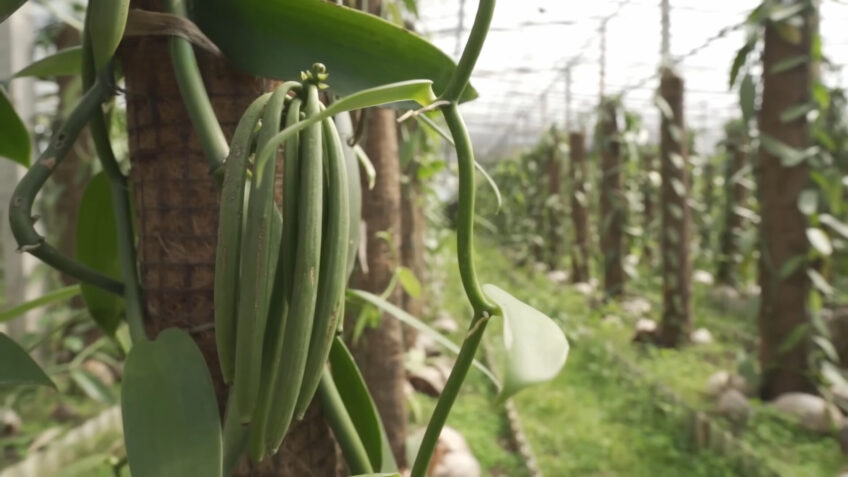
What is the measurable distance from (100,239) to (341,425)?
0.22m

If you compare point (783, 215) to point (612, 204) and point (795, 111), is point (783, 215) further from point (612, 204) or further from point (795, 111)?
point (612, 204)

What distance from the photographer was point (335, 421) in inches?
13.8

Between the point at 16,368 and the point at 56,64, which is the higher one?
the point at 56,64

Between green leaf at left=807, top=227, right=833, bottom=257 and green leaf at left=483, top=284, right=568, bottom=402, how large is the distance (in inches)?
60.0

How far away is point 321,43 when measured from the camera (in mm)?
321

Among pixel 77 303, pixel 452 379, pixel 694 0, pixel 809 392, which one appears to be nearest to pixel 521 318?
pixel 452 379

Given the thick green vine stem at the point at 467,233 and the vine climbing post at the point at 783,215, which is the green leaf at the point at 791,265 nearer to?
the vine climbing post at the point at 783,215

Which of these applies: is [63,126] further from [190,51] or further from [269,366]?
[269,366]

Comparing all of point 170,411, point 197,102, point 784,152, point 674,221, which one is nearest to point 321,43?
point 197,102

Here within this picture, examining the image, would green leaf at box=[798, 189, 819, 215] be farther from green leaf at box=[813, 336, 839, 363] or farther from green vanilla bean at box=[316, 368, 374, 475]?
green vanilla bean at box=[316, 368, 374, 475]

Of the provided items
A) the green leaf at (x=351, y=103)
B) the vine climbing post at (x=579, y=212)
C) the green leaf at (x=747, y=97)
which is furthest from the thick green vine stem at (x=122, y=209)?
the vine climbing post at (x=579, y=212)

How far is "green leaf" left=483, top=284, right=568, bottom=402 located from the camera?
19cm

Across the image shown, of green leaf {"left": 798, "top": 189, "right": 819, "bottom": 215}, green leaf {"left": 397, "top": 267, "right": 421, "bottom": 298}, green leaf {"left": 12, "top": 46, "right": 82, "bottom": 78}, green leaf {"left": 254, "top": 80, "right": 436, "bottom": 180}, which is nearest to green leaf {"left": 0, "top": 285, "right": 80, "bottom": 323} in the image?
green leaf {"left": 12, "top": 46, "right": 82, "bottom": 78}

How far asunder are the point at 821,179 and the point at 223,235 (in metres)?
1.64
